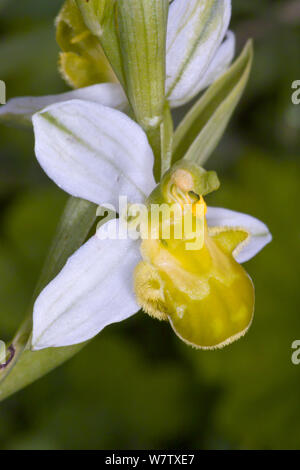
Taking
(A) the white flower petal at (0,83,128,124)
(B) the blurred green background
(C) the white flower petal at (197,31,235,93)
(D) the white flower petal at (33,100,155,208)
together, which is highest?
(C) the white flower petal at (197,31,235,93)

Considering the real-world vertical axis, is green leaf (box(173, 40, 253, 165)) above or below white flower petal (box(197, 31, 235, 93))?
below

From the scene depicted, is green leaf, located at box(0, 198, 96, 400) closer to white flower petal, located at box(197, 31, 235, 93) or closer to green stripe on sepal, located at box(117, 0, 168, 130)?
green stripe on sepal, located at box(117, 0, 168, 130)

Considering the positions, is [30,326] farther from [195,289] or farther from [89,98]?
[89,98]

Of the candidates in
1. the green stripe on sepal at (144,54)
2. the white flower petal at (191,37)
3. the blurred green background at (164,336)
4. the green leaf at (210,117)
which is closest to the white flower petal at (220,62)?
the green leaf at (210,117)

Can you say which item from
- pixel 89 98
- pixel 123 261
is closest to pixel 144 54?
pixel 89 98

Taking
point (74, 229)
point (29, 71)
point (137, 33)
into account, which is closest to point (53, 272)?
point (74, 229)

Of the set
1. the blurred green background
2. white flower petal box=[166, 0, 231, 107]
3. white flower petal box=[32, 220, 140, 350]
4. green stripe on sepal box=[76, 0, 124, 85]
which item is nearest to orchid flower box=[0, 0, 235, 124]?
white flower petal box=[166, 0, 231, 107]
